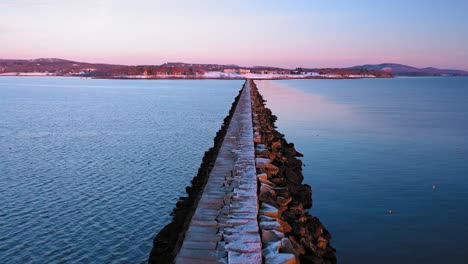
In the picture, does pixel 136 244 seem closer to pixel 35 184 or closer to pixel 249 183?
pixel 249 183

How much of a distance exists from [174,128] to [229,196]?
52.5ft

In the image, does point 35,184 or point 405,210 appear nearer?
point 405,210

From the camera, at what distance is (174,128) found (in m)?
23.1

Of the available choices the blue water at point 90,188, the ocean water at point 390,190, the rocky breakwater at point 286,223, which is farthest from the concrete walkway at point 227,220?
the ocean water at point 390,190

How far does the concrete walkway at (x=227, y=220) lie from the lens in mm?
5230

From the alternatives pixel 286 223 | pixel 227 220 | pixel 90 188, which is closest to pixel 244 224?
pixel 227 220

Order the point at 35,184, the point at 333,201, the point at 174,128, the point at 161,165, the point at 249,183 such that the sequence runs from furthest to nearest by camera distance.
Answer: the point at 174,128
the point at 161,165
the point at 35,184
the point at 333,201
the point at 249,183

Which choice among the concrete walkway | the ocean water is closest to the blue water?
the concrete walkway

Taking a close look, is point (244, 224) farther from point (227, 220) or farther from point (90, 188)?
point (90, 188)

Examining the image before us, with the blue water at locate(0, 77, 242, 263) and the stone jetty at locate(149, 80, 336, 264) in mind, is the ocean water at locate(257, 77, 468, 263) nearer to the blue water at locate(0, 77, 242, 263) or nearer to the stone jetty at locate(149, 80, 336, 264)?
the stone jetty at locate(149, 80, 336, 264)

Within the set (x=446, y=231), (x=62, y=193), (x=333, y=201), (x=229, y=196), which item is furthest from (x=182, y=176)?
(x=446, y=231)

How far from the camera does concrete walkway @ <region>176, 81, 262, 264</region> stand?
523 centimetres

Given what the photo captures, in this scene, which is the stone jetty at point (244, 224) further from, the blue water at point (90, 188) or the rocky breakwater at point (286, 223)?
the blue water at point (90, 188)

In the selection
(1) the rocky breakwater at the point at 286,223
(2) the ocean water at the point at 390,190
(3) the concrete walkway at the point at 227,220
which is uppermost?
(3) the concrete walkway at the point at 227,220
